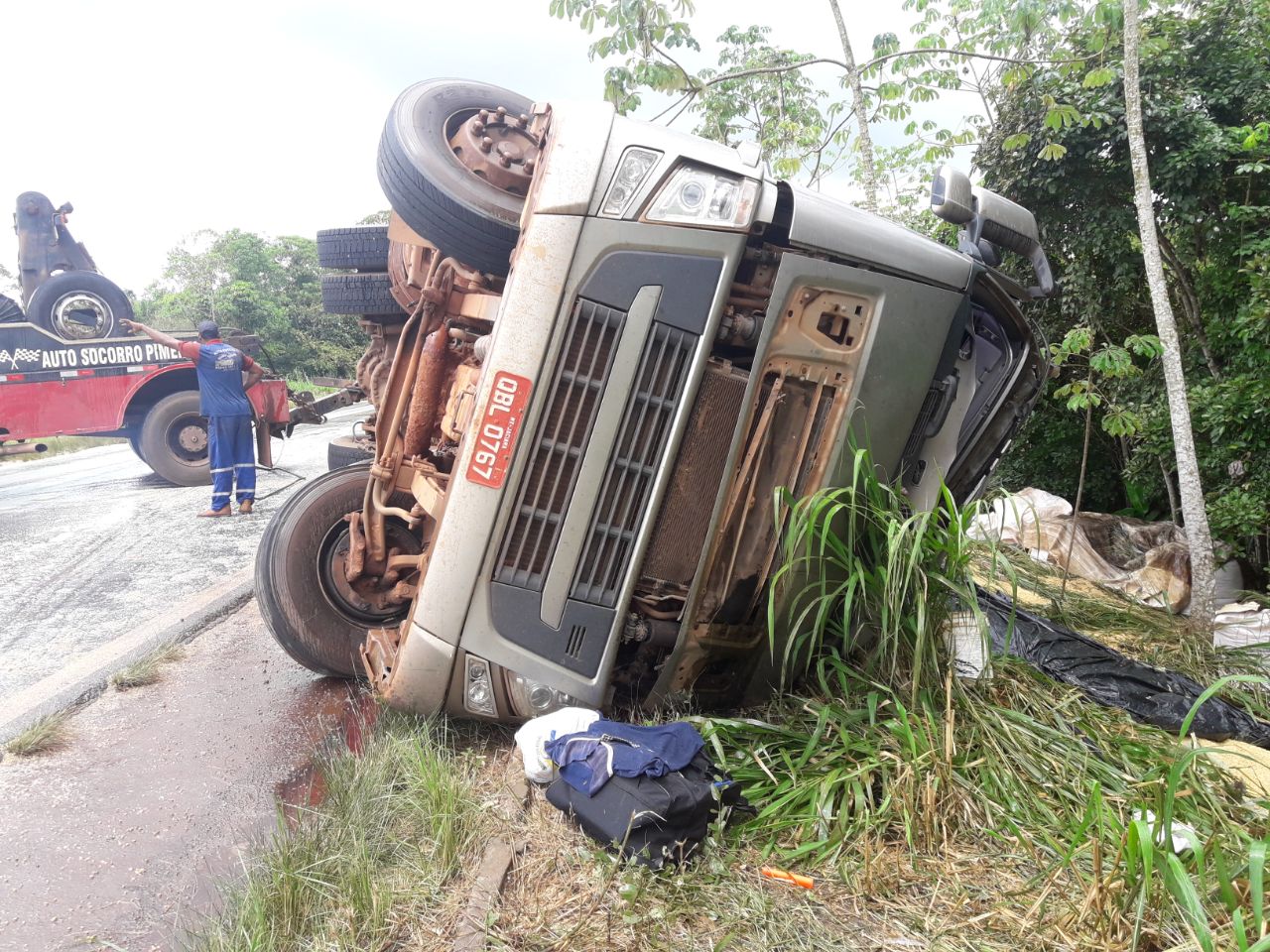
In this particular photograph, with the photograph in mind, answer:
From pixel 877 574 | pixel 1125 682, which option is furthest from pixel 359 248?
pixel 1125 682

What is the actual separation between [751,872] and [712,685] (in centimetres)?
83

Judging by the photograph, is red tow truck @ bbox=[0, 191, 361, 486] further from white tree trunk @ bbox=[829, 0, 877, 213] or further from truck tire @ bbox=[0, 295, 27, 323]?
white tree trunk @ bbox=[829, 0, 877, 213]

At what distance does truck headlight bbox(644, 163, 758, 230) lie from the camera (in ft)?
8.21

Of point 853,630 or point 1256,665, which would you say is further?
point 1256,665

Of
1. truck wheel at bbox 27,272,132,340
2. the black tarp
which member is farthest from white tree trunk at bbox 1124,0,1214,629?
truck wheel at bbox 27,272,132,340

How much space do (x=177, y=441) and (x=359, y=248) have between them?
18.5ft

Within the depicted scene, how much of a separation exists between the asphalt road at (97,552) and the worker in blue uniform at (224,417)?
29 cm

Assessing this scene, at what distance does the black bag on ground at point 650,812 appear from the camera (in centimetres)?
206

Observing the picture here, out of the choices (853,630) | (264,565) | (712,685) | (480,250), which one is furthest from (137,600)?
(853,630)

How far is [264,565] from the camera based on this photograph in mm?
3484

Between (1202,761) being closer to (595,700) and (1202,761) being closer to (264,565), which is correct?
(595,700)

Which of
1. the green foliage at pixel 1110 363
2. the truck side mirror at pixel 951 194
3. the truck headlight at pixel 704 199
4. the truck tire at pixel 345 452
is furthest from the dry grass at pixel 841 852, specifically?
the truck tire at pixel 345 452

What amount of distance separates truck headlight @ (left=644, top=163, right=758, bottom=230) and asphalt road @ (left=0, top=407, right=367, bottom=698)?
339 centimetres

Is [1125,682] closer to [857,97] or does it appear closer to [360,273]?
[360,273]
